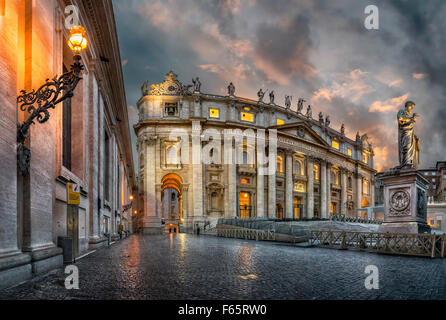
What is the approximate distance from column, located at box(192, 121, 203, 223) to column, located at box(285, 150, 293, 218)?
1766 centimetres

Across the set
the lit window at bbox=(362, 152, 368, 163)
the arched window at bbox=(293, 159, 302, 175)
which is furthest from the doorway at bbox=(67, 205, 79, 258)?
the lit window at bbox=(362, 152, 368, 163)

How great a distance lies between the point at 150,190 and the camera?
4678 centimetres

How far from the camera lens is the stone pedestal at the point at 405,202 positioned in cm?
1280

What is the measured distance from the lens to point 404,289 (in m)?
6.18

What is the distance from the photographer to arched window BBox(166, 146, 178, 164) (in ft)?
160

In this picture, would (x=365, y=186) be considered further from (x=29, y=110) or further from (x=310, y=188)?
(x=29, y=110)

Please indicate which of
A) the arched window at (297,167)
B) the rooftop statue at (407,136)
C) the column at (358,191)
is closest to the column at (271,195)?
the arched window at (297,167)

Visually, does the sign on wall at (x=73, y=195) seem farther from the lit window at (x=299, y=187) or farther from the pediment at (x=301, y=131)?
the lit window at (x=299, y=187)

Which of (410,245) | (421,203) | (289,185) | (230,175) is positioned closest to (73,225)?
(410,245)

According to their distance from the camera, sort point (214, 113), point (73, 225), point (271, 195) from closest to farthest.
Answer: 1. point (73, 225)
2. point (214, 113)
3. point (271, 195)

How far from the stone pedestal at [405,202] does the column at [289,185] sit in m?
42.8

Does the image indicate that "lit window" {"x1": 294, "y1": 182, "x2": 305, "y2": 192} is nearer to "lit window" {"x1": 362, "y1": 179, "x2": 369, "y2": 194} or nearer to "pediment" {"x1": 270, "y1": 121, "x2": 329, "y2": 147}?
"pediment" {"x1": 270, "y1": 121, "x2": 329, "y2": 147}

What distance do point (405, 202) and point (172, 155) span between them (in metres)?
39.3
